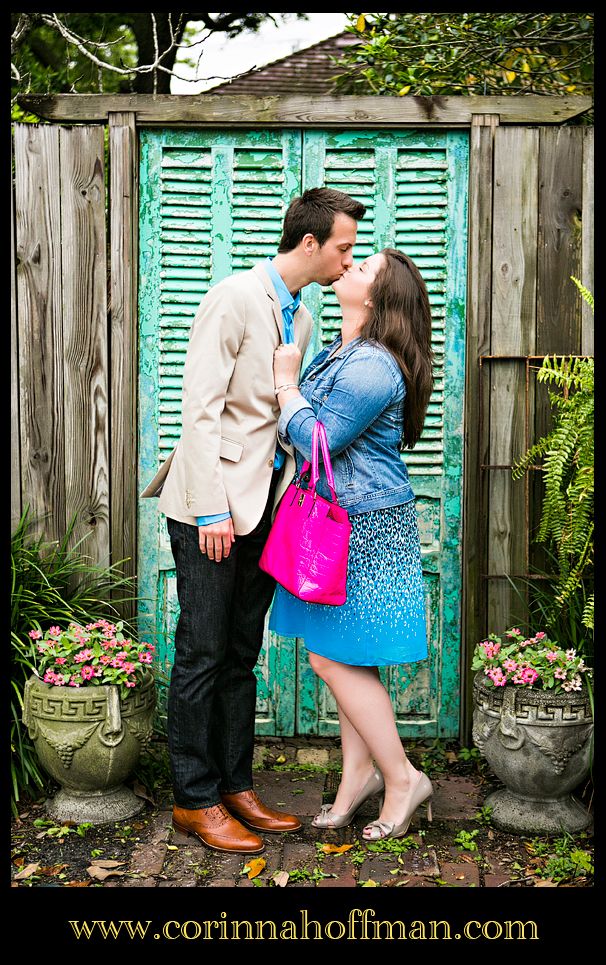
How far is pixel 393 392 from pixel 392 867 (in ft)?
5.45

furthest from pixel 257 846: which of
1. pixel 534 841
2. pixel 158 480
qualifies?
pixel 158 480

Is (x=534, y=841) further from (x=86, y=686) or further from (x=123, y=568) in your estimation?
(x=123, y=568)

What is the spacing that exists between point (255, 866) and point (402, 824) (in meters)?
0.57

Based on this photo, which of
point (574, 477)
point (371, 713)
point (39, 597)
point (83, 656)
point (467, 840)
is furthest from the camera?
point (39, 597)

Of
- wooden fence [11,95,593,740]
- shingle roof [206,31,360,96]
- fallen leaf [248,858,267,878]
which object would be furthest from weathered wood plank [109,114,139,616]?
shingle roof [206,31,360,96]

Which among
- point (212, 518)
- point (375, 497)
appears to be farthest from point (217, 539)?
point (375, 497)

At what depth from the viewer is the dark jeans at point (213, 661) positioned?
3.15 m

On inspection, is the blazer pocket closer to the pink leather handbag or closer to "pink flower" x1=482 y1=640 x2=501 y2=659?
the pink leather handbag

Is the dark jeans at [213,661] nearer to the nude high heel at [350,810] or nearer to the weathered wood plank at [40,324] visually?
the nude high heel at [350,810]

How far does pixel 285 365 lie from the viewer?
3121mm

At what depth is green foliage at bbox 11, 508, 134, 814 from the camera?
11.9 feet

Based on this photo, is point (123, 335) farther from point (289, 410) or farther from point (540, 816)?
point (540, 816)

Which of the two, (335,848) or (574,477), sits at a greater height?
(574,477)

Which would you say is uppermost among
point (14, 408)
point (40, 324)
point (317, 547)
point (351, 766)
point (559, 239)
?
point (559, 239)
